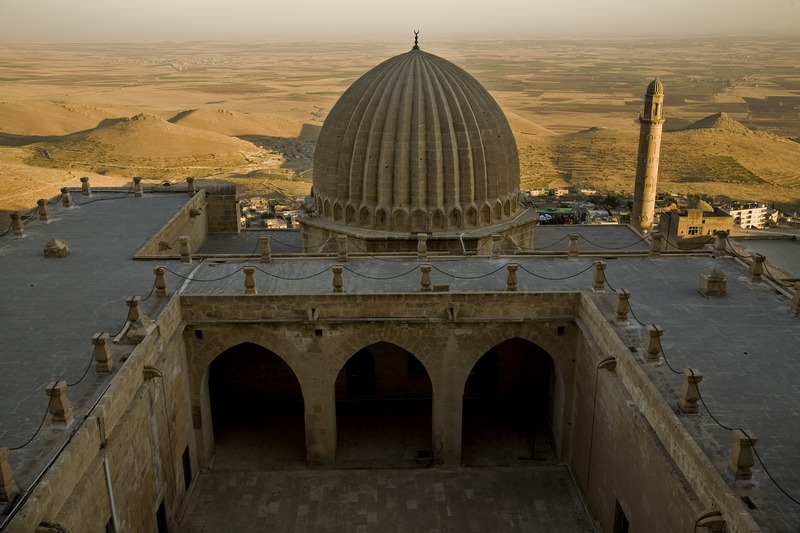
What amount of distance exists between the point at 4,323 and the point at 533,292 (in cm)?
1332

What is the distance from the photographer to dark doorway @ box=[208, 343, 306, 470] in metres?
22.2

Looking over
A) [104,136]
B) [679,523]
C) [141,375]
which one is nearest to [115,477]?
[141,375]

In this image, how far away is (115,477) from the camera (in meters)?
14.4

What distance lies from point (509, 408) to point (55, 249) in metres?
15.1

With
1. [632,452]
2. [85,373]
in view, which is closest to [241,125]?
[85,373]

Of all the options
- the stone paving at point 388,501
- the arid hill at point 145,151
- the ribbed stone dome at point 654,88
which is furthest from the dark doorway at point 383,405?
the arid hill at point 145,151

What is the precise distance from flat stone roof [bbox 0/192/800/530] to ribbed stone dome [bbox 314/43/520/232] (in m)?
1.91

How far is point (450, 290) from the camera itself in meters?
20.0

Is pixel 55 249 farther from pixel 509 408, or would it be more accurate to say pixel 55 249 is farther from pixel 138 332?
pixel 509 408

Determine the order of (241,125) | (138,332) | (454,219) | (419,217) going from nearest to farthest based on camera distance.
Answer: (138,332) < (419,217) < (454,219) < (241,125)

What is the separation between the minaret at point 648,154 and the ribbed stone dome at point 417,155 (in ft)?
31.9

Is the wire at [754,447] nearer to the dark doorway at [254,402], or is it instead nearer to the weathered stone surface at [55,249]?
the dark doorway at [254,402]

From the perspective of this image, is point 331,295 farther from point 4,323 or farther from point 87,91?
point 87,91

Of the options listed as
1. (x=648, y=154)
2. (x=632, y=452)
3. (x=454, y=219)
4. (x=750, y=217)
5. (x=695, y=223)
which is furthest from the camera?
(x=750, y=217)
